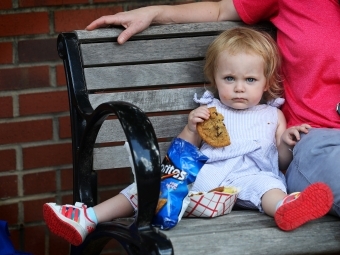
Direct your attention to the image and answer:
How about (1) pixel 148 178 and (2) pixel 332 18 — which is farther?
(2) pixel 332 18

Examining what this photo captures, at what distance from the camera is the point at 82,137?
8.16ft

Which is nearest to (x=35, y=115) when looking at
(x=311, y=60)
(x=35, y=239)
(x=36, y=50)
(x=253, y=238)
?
(x=36, y=50)

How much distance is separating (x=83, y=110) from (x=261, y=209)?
0.64 meters

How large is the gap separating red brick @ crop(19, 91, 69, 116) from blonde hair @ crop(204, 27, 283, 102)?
0.73 metres

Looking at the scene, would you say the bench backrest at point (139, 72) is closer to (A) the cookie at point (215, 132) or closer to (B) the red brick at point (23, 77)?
(A) the cookie at point (215, 132)

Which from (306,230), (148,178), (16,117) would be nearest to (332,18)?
(306,230)

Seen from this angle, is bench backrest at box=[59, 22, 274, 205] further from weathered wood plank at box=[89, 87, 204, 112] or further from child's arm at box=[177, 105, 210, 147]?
child's arm at box=[177, 105, 210, 147]

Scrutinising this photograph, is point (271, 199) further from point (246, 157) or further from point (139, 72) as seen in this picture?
point (139, 72)

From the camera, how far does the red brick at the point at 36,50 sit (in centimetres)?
316

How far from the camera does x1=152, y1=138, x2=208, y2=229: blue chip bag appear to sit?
226cm

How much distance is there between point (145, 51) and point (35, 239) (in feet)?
3.54

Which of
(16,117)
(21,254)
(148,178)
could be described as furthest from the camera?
(16,117)

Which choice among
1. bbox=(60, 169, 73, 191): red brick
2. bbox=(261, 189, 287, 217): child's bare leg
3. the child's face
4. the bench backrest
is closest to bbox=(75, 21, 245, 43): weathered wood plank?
the bench backrest

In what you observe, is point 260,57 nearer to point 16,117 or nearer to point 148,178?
point 148,178
